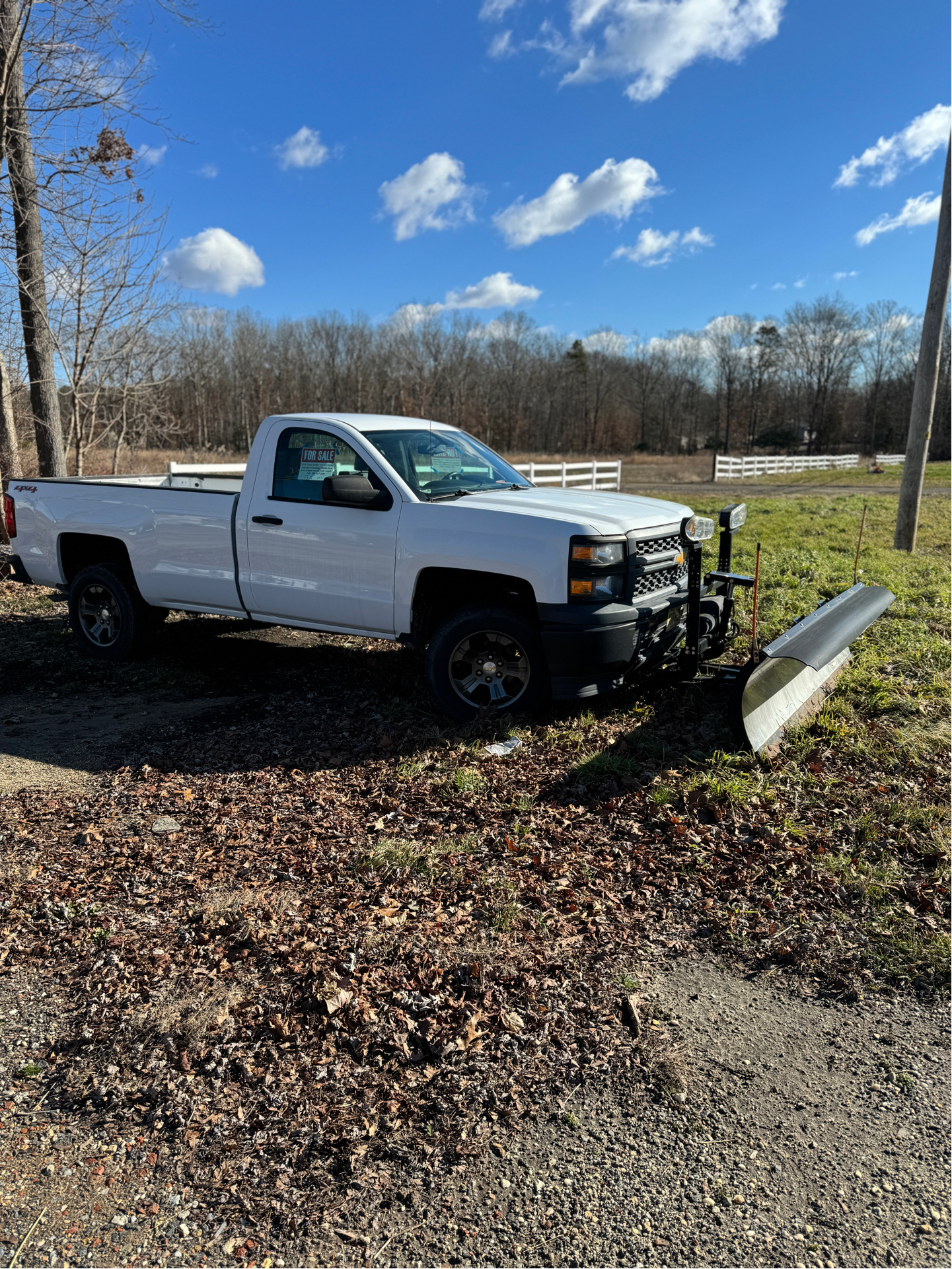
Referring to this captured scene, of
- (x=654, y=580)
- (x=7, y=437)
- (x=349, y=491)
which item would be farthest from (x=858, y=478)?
(x=349, y=491)

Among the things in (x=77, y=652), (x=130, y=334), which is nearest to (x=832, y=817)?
(x=77, y=652)

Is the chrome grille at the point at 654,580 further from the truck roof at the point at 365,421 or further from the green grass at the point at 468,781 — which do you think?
the truck roof at the point at 365,421

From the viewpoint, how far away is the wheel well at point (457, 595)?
5633 mm

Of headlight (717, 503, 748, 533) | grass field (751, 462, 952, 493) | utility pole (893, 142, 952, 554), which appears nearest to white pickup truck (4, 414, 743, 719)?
headlight (717, 503, 748, 533)

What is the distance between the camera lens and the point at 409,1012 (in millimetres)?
3045

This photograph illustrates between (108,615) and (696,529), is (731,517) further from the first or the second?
(108,615)

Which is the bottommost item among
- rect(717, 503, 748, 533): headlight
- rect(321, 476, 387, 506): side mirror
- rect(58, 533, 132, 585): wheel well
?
rect(58, 533, 132, 585): wheel well

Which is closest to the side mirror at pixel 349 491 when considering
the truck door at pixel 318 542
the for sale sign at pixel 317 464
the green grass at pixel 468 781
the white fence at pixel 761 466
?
the truck door at pixel 318 542

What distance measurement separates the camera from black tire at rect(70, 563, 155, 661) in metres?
7.37

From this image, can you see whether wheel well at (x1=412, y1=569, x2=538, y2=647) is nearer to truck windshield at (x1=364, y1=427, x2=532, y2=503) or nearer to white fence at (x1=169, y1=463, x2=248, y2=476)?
truck windshield at (x1=364, y1=427, x2=532, y2=503)

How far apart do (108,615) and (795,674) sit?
19.0ft

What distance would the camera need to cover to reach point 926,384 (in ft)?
40.3

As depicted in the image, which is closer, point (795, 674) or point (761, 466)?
point (795, 674)

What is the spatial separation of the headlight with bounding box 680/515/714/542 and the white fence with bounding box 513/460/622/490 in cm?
1424
